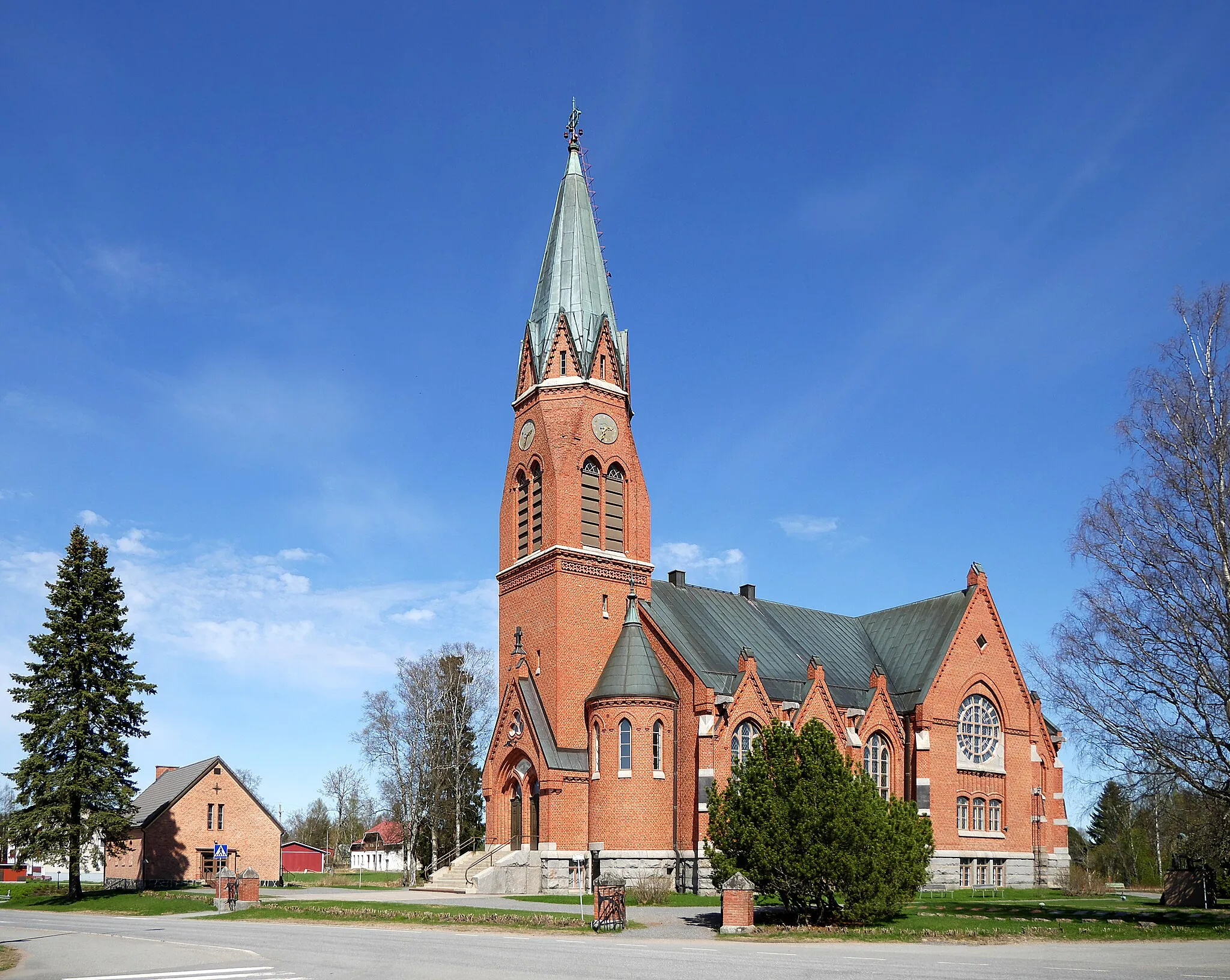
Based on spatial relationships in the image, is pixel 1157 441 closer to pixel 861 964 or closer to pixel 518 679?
pixel 861 964

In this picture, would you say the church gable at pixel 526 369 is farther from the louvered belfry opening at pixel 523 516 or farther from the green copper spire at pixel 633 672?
the green copper spire at pixel 633 672

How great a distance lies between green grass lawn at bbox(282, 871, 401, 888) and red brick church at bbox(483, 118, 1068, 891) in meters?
15.4

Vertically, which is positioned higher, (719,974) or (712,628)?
(712,628)

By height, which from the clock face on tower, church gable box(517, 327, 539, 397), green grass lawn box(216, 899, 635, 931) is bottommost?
green grass lawn box(216, 899, 635, 931)

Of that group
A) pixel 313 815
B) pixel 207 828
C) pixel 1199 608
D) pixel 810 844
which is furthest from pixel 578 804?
pixel 313 815

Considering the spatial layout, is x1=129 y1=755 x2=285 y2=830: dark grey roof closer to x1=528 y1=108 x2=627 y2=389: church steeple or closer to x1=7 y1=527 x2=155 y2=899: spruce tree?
x1=7 y1=527 x2=155 y2=899: spruce tree

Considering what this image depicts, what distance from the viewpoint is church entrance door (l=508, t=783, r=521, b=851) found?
42.2 meters

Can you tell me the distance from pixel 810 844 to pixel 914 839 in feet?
9.50

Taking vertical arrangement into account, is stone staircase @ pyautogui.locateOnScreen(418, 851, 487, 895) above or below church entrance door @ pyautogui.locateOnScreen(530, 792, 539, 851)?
below

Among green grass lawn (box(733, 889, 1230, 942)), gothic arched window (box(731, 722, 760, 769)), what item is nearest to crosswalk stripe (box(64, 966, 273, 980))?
green grass lawn (box(733, 889, 1230, 942))

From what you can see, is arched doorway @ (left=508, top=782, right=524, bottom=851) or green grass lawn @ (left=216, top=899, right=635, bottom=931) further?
arched doorway @ (left=508, top=782, right=524, bottom=851)

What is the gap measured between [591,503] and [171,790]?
3235 centimetres

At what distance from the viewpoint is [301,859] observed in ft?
283

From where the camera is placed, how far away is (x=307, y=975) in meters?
17.6
